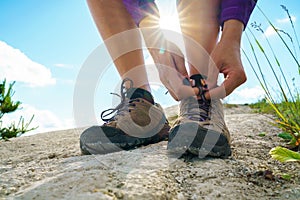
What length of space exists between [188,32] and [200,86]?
0.46m

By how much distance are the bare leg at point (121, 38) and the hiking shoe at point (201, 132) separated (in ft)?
1.62

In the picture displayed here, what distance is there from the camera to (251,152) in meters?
1.67

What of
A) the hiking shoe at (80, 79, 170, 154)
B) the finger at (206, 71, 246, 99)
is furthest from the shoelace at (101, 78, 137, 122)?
the finger at (206, 71, 246, 99)

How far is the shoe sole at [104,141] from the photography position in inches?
66.4

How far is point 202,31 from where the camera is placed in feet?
6.13

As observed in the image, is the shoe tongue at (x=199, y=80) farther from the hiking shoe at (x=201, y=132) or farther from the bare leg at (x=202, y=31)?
the bare leg at (x=202, y=31)

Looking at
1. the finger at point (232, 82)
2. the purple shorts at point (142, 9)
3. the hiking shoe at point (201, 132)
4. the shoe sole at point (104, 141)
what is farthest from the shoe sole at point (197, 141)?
the purple shorts at point (142, 9)

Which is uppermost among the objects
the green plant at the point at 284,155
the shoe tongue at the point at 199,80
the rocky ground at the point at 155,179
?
the shoe tongue at the point at 199,80

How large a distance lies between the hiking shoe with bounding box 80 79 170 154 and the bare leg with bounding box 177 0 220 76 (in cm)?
35

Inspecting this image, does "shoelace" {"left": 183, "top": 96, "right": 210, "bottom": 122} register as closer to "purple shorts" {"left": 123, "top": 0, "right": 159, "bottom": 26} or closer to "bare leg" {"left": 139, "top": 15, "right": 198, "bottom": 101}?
"bare leg" {"left": 139, "top": 15, "right": 198, "bottom": 101}

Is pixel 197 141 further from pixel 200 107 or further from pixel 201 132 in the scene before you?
pixel 200 107

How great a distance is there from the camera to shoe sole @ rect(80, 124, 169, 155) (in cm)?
169

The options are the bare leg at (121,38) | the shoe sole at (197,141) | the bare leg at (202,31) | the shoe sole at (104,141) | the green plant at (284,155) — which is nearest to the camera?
the green plant at (284,155)

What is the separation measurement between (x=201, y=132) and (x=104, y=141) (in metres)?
0.56
